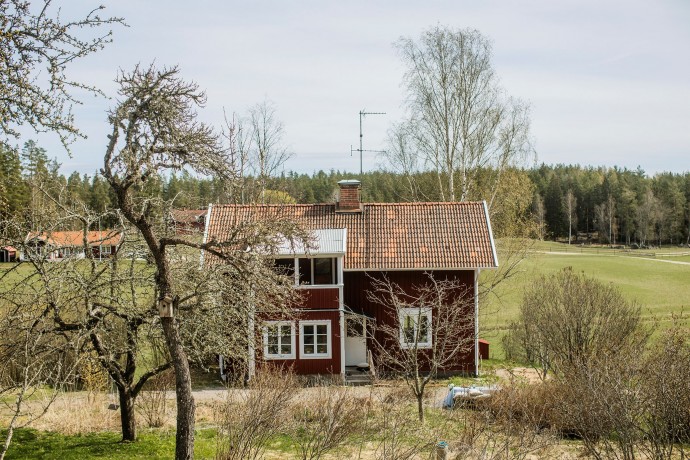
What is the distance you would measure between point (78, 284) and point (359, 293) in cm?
1366

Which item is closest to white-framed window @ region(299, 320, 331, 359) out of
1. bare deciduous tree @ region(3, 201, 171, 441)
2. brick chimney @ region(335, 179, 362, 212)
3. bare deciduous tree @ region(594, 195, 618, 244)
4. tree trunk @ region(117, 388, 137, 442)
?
brick chimney @ region(335, 179, 362, 212)

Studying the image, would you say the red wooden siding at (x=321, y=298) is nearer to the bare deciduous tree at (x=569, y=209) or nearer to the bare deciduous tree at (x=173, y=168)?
the bare deciduous tree at (x=173, y=168)

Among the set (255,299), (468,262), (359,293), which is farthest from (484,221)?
(255,299)

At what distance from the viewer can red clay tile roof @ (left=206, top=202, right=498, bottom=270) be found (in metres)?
24.2

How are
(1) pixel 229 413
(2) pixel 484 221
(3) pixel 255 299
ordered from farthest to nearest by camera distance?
(2) pixel 484 221
(1) pixel 229 413
(3) pixel 255 299

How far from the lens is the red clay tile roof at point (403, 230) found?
24172mm

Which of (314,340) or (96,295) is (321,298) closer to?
(314,340)

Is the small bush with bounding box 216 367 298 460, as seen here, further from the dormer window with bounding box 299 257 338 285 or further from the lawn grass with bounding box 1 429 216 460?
the dormer window with bounding box 299 257 338 285

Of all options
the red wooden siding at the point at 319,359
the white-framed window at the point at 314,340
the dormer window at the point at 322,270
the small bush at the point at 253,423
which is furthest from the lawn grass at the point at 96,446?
the dormer window at the point at 322,270

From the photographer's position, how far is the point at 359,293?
24.7 metres

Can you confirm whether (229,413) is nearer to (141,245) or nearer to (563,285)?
(141,245)

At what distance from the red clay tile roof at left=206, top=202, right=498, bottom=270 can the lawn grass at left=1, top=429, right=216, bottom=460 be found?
33.8 ft

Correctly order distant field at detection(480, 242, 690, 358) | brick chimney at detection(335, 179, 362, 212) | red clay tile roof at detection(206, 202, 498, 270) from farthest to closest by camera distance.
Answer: distant field at detection(480, 242, 690, 358) → brick chimney at detection(335, 179, 362, 212) → red clay tile roof at detection(206, 202, 498, 270)

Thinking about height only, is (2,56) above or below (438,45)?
below
